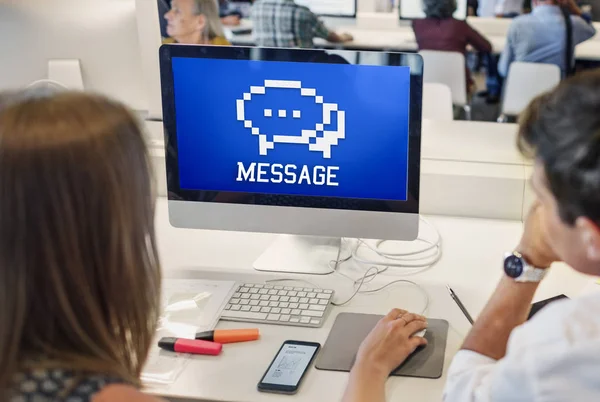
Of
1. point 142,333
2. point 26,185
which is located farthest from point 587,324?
point 26,185

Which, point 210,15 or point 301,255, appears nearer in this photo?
point 301,255

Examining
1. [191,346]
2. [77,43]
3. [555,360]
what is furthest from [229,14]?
[555,360]

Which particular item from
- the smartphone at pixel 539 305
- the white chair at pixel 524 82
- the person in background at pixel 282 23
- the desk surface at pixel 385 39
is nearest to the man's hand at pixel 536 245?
the smartphone at pixel 539 305

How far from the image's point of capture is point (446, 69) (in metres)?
4.05

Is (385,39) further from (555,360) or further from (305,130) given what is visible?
(555,360)

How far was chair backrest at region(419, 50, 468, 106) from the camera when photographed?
159 inches

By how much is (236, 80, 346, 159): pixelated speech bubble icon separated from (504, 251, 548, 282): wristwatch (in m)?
0.43

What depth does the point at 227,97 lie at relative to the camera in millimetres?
1589

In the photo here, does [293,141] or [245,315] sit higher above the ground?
[293,141]

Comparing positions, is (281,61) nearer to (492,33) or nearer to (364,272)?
(364,272)

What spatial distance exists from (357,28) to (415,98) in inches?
166

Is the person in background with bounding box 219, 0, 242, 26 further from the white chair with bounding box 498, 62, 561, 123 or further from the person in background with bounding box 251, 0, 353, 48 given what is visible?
the white chair with bounding box 498, 62, 561, 123

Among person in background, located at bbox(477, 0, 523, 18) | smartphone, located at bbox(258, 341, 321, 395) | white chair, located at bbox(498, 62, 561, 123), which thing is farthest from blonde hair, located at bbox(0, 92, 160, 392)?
person in background, located at bbox(477, 0, 523, 18)

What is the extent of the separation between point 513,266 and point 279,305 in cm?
44
